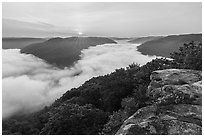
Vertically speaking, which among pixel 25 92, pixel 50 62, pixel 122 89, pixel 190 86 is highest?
pixel 190 86

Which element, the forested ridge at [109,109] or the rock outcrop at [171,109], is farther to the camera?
the forested ridge at [109,109]

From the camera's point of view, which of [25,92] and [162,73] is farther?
[25,92]

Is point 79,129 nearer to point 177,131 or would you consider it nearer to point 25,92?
point 177,131

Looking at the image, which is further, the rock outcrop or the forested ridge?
the forested ridge

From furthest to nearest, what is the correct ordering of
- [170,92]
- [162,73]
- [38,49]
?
1. [38,49]
2. [162,73]
3. [170,92]

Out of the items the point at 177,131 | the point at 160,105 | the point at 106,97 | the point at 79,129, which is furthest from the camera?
the point at 106,97

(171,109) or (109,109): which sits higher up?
(171,109)

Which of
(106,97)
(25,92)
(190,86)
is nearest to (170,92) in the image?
(190,86)

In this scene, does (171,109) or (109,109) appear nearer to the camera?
(171,109)
